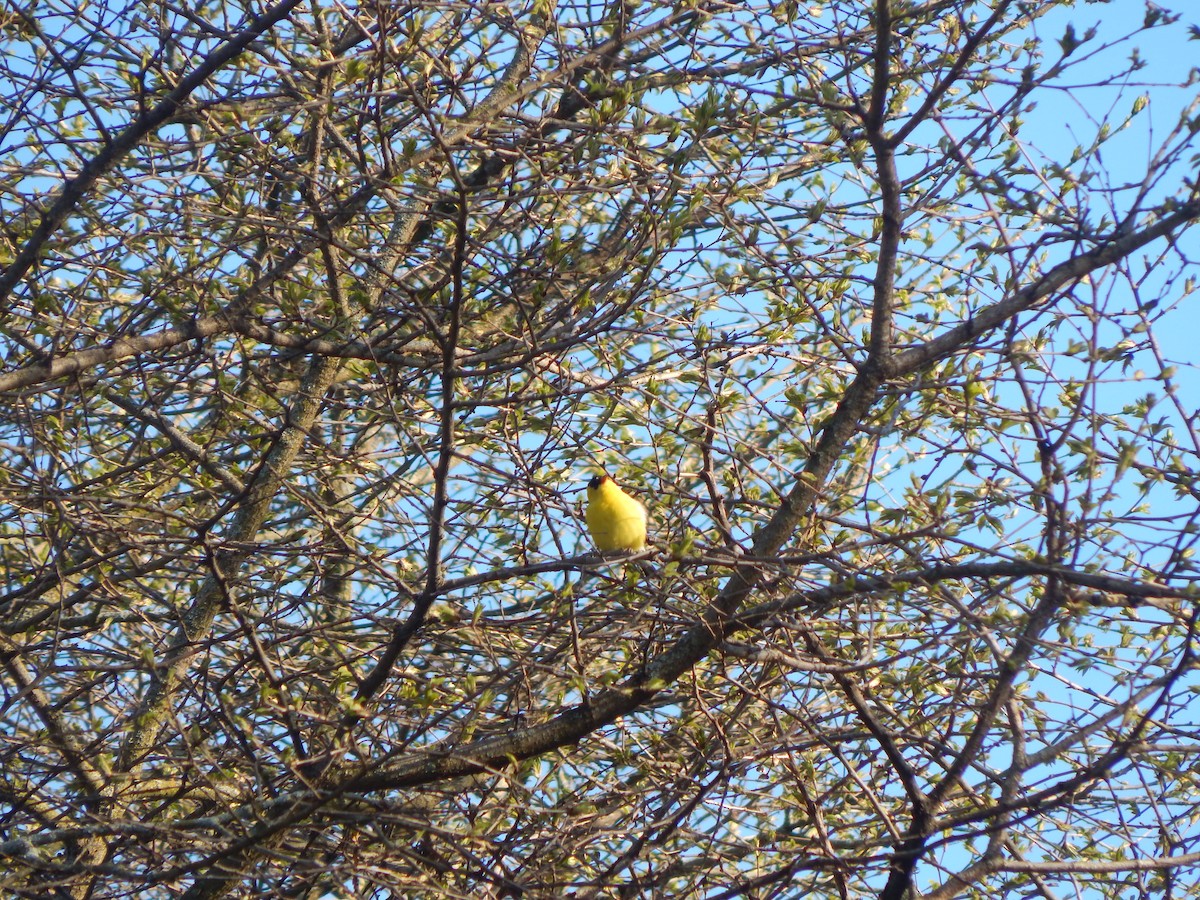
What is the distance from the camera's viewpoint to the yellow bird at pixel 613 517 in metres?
6.00

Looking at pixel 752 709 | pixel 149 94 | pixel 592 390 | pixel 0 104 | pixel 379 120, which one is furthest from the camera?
pixel 752 709

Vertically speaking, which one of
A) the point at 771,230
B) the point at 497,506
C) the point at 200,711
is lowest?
the point at 200,711

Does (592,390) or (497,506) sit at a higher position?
(497,506)

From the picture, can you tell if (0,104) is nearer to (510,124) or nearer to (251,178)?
(251,178)

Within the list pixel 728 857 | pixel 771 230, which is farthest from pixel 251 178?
pixel 728 857

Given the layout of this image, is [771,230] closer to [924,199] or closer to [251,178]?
[924,199]

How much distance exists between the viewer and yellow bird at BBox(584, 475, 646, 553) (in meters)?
6.00

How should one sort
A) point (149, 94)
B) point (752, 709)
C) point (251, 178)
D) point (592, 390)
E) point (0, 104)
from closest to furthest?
1. point (592, 390)
2. point (149, 94)
3. point (0, 104)
4. point (752, 709)
5. point (251, 178)

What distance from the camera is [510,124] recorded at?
6.20 metres

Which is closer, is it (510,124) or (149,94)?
(149,94)

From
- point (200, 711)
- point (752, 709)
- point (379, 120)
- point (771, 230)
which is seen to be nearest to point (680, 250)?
point (771, 230)

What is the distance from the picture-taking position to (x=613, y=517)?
236 inches

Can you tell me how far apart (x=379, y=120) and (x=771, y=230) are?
1674mm

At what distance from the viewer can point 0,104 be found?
569 centimetres
